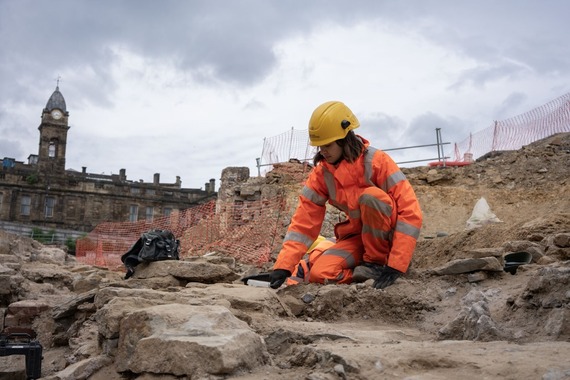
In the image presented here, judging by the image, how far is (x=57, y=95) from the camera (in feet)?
173

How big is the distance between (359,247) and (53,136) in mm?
50671

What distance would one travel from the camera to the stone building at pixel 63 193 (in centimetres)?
4581

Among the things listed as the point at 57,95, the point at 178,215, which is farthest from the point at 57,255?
the point at 57,95

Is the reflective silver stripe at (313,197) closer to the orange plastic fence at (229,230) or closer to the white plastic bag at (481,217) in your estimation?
the white plastic bag at (481,217)

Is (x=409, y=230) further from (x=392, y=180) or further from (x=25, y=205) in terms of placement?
(x=25, y=205)

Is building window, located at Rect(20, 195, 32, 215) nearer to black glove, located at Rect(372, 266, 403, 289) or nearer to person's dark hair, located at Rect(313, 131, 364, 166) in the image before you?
person's dark hair, located at Rect(313, 131, 364, 166)

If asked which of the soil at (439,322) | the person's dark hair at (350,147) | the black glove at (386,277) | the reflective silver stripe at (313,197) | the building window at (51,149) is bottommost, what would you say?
the soil at (439,322)

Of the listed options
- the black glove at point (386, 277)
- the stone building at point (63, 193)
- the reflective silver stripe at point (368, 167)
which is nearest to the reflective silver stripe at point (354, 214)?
the reflective silver stripe at point (368, 167)

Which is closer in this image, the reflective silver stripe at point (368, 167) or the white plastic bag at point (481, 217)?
the reflective silver stripe at point (368, 167)

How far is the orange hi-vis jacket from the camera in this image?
15.5 ft

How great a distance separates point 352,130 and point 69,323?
2.71 metres

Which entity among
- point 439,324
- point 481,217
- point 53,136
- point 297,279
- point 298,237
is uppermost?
point 53,136

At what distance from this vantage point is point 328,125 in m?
4.89

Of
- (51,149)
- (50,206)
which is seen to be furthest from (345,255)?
(51,149)
